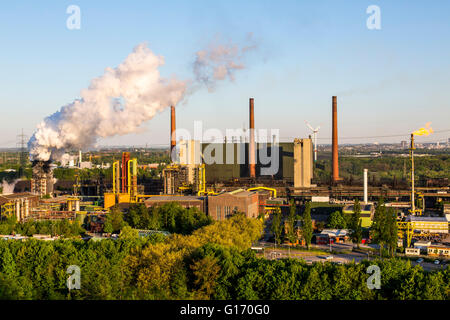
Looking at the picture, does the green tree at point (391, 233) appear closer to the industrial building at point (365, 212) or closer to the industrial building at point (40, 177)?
the industrial building at point (365, 212)

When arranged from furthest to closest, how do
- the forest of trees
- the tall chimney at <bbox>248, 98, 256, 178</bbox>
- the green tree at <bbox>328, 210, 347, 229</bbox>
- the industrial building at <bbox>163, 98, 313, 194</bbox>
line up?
1. the tall chimney at <bbox>248, 98, 256, 178</bbox>
2. the industrial building at <bbox>163, 98, 313, 194</bbox>
3. the green tree at <bbox>328, 210, 347, 229</bbox>
4. the forest of trees

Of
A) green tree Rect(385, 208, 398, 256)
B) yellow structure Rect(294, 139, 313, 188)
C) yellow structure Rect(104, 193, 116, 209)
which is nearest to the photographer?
green tree Rect(385, 208, 398, 256)

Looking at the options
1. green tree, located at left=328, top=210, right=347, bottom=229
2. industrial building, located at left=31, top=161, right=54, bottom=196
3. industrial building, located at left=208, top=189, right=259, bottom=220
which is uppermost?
industrial building, located at left=31, top=161, right=54, bottom=196

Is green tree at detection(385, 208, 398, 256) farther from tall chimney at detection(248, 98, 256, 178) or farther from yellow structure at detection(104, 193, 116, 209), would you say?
tall chimney at detection(248, 98, 256, 178)

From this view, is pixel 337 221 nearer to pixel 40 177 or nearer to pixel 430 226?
pixel 430 226

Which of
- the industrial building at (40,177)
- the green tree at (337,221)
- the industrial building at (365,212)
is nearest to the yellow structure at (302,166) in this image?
the industrial building at (365,212)

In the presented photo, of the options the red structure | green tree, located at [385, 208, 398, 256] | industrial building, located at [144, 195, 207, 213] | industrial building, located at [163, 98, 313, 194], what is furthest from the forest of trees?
industrial building, located at [163, 98, 313, 194]

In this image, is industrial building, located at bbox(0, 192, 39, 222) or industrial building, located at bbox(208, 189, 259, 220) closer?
industrial building, located at bbox(0, 192, 39, 222)

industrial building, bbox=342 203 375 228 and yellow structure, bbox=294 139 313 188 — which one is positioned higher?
yellow structure, bbox=294 139 313 188

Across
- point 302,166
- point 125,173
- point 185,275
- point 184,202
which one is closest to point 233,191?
point 184,202
